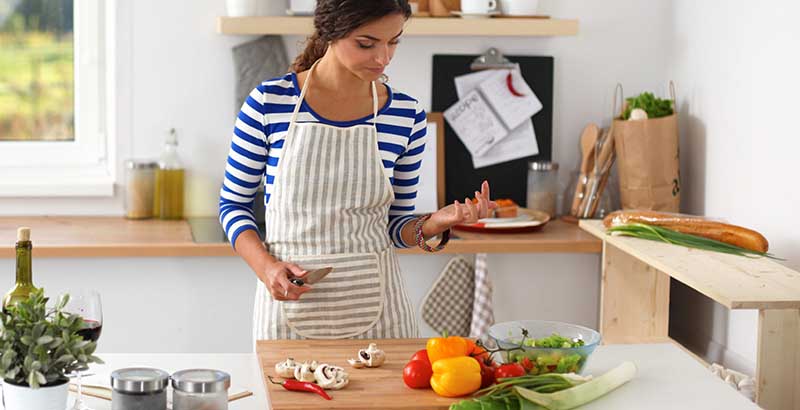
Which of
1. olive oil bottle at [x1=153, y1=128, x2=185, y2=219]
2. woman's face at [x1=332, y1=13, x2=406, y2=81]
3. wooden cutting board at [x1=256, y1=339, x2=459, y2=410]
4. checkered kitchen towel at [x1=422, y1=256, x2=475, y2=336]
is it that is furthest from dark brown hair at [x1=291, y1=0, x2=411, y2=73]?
olive oil bottle at [x1=153, y1=128, x2=185, y2=219]

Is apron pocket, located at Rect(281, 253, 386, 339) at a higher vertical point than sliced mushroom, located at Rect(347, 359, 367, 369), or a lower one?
higher

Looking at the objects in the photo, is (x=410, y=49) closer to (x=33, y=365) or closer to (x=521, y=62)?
(x=521, y=62)

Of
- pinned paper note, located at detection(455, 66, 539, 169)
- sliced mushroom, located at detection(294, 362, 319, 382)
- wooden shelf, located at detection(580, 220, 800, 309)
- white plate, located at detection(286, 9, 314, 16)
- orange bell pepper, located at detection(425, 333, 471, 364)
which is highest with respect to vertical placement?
white plate, located at detection(286, 9, 314, 16)

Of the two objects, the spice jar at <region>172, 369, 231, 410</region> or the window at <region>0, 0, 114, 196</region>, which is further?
the window at <region>0, 0, 114, 196</region>

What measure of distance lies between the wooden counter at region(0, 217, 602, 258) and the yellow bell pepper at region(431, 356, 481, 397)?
142 cm

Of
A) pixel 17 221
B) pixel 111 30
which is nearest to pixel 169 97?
pixel 111 30

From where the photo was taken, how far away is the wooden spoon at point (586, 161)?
3.58 m

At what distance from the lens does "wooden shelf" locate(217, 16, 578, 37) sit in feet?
11.2

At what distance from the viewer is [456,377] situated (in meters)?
1.77

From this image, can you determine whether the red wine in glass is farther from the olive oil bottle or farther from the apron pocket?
the olive oil bottle

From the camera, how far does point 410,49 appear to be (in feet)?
12.0

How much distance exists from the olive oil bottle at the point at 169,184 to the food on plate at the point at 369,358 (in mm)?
1749

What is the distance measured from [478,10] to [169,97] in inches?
41.0

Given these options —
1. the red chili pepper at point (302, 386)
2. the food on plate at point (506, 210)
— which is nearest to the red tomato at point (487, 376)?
the red chili pepper at point (302, 386)
